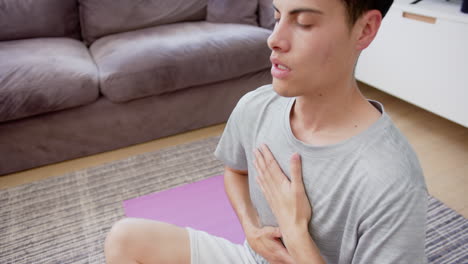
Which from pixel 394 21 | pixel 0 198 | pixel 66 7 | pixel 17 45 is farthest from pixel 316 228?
pixel 66 7

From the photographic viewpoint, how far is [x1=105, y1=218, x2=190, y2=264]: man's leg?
2.63ft

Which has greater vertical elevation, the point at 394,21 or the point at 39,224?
the point at 394,21

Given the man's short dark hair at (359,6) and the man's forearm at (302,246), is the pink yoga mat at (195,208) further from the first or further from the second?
the man's short dark hair at (359,6)

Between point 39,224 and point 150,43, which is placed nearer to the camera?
point 39,224

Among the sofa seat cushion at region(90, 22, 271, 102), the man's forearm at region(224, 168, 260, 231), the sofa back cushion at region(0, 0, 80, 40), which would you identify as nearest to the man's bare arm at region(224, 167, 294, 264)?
the man's forearm at region(224, 168, 260, 231)

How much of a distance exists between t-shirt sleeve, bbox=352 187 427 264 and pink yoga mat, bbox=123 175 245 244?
2.90 ft

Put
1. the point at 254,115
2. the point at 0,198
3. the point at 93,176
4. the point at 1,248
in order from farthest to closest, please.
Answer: the point at 93,176 < the point at 0,198 < the point at 1,248 < the point at 254,115

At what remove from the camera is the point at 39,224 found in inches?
60.1

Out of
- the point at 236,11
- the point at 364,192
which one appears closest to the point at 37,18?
the point at 236,11

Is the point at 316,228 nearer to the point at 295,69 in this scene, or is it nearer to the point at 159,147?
the point at 295,69

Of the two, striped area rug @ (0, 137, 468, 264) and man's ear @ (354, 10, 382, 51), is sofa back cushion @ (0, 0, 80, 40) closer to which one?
striped area rug @ (0, 137, 468, 264)

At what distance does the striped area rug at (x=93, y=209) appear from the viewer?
4.56 ft

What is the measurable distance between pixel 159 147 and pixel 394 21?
1.59 metres

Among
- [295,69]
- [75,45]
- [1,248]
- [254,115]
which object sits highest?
[295,69]
